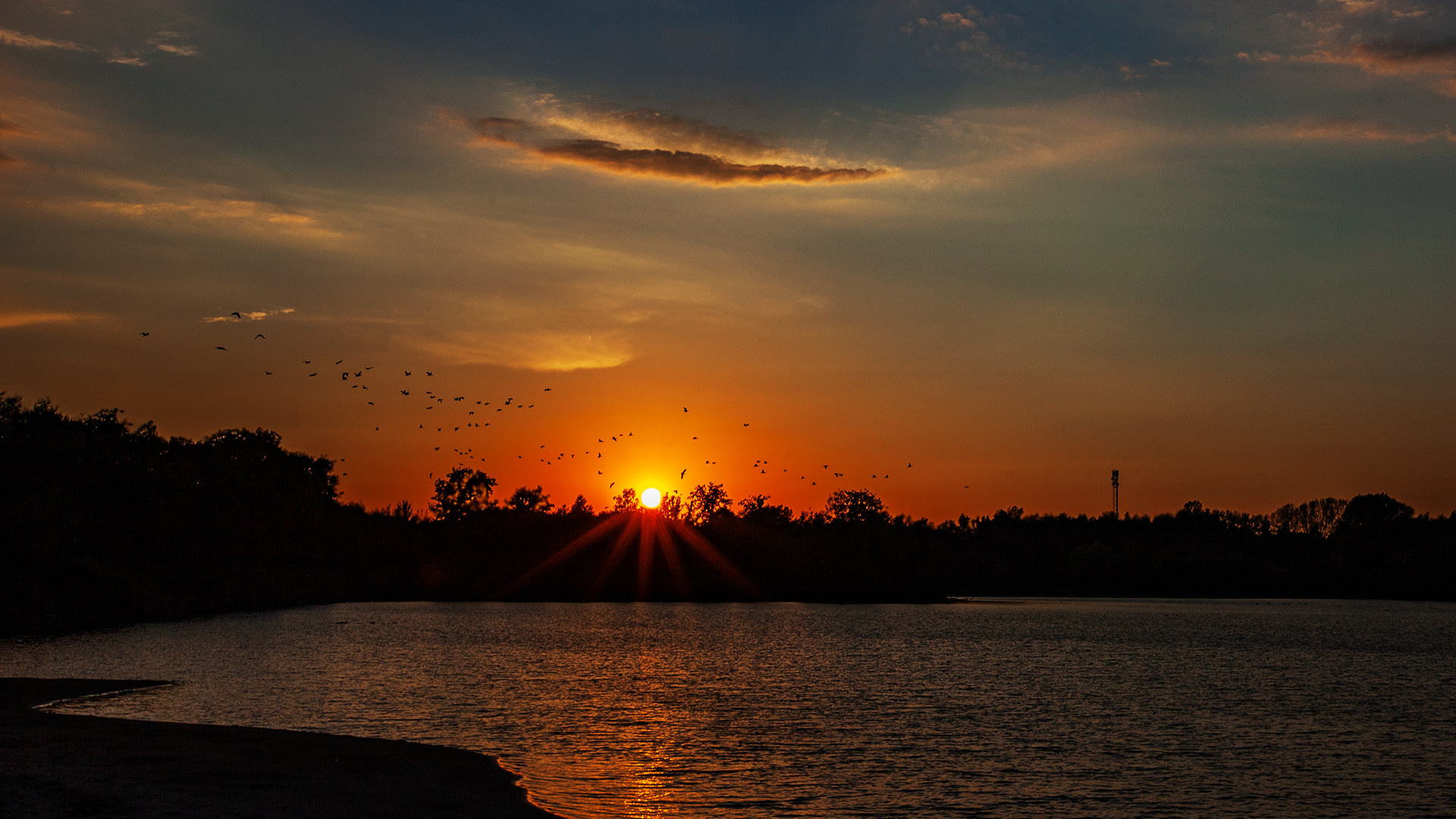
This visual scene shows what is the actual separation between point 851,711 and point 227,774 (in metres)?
29.0

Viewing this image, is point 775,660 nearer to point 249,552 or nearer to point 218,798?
point 218,798

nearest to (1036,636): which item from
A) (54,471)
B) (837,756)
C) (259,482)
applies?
(837,756)

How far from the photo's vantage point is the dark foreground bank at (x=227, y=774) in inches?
950

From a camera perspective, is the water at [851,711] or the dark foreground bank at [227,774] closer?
the dark foreground bank at [227,774]

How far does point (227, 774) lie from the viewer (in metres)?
27.9

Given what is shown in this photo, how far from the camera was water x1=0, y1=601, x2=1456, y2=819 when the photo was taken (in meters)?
31.8

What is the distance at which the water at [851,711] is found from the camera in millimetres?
31797

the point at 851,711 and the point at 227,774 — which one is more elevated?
the point at 227,774

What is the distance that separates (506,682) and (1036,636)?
222 ft

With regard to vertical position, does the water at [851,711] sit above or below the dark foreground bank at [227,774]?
below

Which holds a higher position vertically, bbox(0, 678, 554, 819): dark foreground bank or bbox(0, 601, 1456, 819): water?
bbox(0, 678, 554, 819): dark foreground bank

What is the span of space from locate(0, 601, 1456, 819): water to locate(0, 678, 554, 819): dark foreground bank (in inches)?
103

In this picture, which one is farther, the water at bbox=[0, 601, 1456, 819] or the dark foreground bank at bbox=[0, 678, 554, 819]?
the water at bbox=[0, 601, 1456, 819]

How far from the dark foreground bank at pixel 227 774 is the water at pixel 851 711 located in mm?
2621
